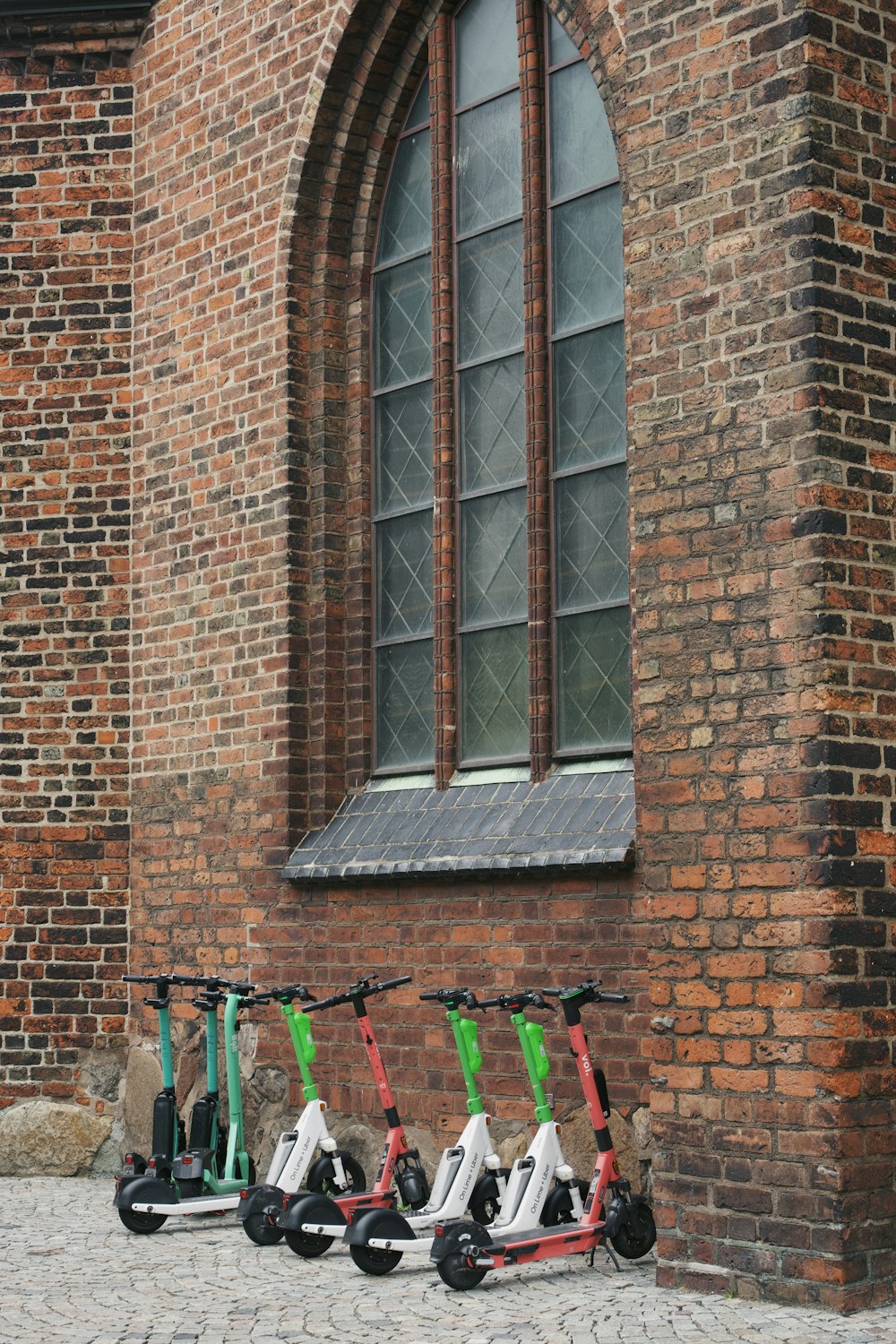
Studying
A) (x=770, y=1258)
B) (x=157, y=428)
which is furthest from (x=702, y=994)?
(x=157, y=428)

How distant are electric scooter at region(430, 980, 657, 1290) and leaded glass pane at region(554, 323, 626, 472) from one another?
254cm

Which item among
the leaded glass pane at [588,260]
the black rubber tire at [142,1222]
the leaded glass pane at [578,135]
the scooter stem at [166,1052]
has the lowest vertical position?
the black rubber tire at [142,1222]

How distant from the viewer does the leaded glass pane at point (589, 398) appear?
8.12 m

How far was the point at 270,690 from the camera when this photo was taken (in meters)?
9.56

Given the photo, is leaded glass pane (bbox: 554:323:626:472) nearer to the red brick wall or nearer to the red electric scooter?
the red brick wall

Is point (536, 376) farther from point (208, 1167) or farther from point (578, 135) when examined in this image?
point (208, 1167)

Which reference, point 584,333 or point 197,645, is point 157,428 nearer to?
point 197,645

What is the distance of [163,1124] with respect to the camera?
851 centimetres

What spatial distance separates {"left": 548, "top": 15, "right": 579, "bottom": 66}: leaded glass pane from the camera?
8531 mm

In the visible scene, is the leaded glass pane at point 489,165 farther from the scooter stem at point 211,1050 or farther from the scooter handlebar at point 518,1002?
the scooter stem at point 211,1050

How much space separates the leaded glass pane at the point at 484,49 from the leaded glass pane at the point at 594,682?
109 inches

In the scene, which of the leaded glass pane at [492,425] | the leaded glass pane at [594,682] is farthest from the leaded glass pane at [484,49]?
the leaded glass pane at [594,682]

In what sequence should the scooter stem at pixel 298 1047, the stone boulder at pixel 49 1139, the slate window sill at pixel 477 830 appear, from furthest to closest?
the stone boulder at pixel 49 1139 < the scooter stem at pixel 298 1047 < the slate window sill at pixel 477 830

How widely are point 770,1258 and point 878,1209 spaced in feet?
1.27
